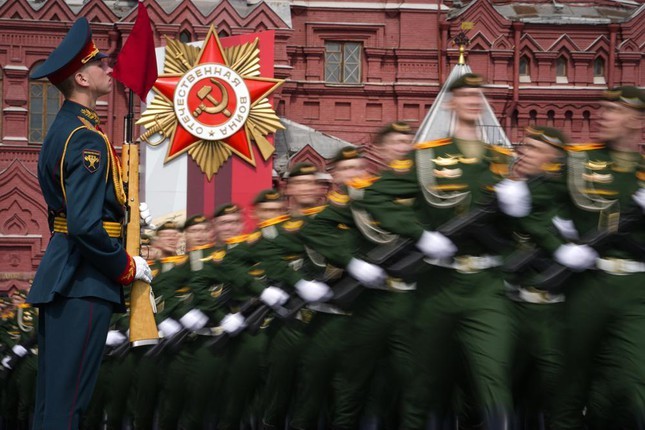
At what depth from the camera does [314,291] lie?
723cm

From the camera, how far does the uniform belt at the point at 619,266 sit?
20.1ft

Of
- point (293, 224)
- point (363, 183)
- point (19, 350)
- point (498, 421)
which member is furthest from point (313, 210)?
point (19, 350)

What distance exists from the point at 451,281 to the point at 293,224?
2376 mm

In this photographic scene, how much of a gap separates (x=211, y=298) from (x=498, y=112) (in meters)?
17.9

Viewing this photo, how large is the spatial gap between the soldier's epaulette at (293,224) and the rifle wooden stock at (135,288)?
3126mm

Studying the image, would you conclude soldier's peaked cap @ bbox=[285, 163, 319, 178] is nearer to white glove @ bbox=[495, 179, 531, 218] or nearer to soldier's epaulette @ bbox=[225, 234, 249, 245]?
soldier's epaulette @ bbox=[225, 234, 249, 245]

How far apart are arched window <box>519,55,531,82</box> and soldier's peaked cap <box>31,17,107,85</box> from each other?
22433mm

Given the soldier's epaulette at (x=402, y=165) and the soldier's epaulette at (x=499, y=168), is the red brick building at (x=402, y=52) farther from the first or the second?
the soldier's epaulette at (x=499, y=168)

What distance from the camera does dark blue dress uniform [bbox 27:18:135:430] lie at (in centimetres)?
475

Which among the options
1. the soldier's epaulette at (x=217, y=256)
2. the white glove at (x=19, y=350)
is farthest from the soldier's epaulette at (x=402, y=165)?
the white glove at (x=19, y=350)

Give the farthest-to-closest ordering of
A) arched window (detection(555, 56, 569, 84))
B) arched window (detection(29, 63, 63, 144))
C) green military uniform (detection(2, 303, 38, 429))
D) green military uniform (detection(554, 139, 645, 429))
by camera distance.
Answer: arched window (detection(555, 56, 569, 84))
arched window (detection(29, 63, 63, 144))
green military uniform (detection(2, 303, 38, 429))
green military uniform (detection(554, 139, 645, 429))

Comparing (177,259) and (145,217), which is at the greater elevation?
(145,217)

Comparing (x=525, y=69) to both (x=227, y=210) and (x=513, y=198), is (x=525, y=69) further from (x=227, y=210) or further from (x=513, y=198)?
(x=513, y=198)

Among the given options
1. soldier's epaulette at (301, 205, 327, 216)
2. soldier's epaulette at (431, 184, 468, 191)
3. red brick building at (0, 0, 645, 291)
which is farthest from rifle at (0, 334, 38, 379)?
red brick building at (0, 0, 645, 291)
